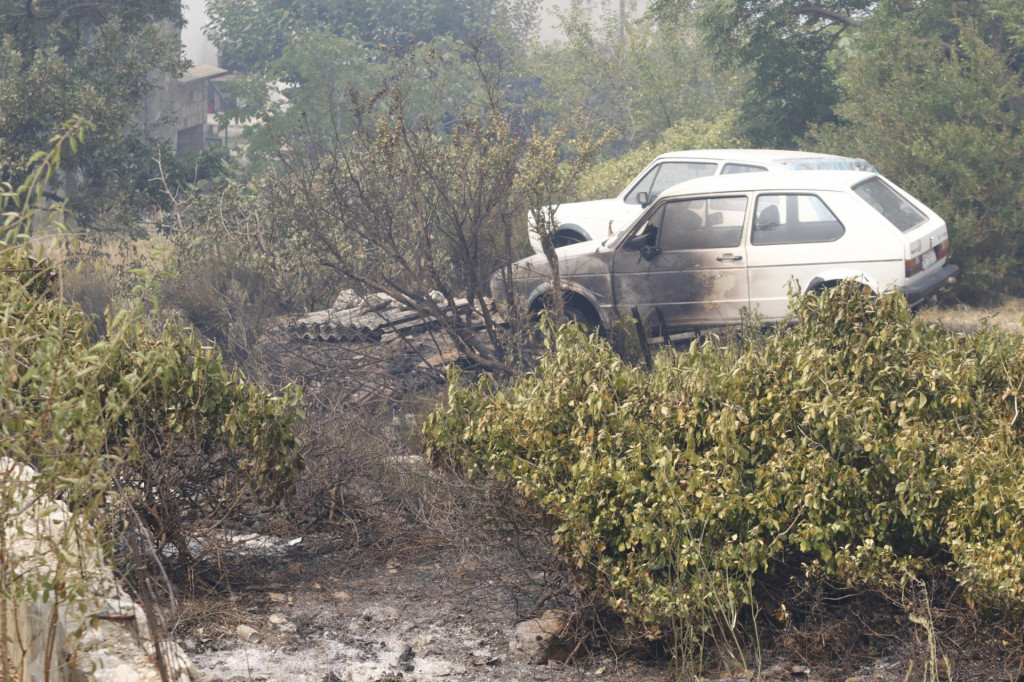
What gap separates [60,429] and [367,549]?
9.84 ft

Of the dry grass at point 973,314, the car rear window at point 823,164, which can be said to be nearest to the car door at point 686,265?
the car rear window at point 823,164

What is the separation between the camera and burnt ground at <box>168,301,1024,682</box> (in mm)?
4387

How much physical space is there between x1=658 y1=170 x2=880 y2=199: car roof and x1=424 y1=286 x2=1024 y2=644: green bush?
4240 mm

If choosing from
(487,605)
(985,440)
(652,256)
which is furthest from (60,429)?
(652,256)

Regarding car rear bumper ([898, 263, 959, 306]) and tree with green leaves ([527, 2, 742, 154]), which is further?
tree with green leaves ([527, 2, 742, 154])

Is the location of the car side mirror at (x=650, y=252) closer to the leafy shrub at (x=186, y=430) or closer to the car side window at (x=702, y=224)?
the car side window at (x=702, y=224)

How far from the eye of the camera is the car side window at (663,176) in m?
12.0

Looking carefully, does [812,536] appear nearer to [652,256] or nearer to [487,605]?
[487,605]

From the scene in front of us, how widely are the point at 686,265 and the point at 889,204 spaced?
186 centimetres

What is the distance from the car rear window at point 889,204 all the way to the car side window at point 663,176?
2.62 metres

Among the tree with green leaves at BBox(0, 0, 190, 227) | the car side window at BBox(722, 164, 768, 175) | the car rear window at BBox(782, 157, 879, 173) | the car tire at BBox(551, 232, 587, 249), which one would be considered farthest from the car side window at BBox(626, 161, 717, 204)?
the tree with green leaves at BBox(0, 0, 190, 227)

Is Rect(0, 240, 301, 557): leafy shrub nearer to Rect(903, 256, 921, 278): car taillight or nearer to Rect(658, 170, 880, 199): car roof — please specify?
Rect(658, 170, 880, 199): car roof

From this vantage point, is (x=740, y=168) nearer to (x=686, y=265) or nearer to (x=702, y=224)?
(x=702, y=224)

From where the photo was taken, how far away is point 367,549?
19.3 ft
